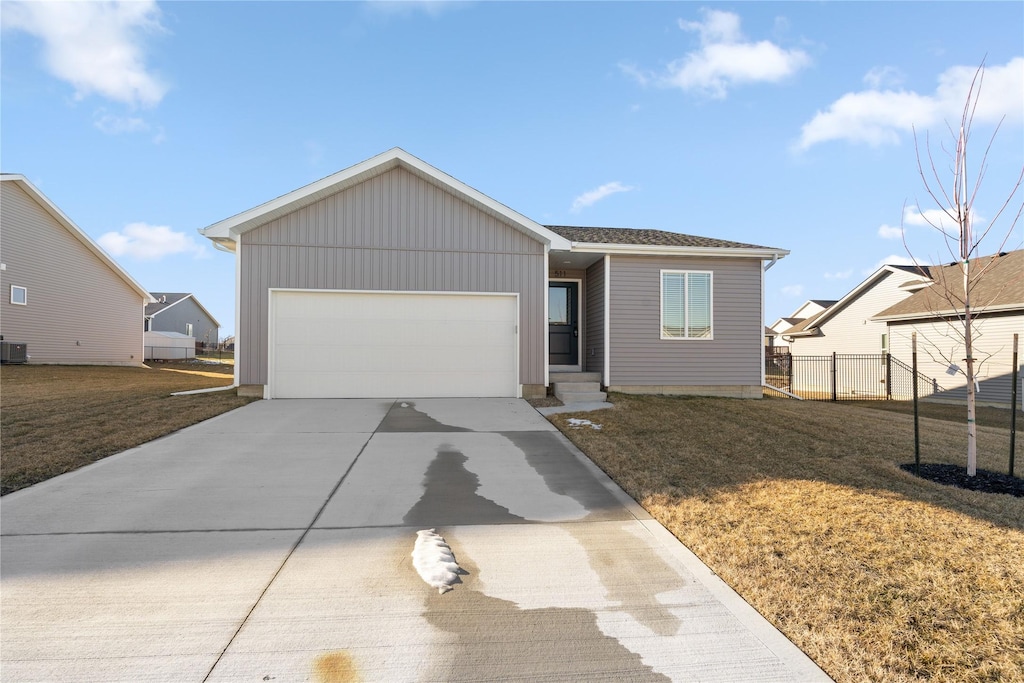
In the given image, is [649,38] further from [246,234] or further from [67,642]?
[67,642]

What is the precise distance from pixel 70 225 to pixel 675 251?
2149 cm

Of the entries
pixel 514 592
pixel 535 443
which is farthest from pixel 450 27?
pixel 514 592

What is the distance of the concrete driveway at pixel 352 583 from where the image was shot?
2236mm

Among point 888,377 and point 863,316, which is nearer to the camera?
point 888,377

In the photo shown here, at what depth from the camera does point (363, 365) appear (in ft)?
33.2

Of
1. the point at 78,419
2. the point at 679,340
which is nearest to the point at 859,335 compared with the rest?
the point at 679,340

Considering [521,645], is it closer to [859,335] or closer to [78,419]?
[78,419]

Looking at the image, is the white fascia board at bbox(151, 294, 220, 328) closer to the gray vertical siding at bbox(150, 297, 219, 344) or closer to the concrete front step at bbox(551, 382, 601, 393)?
the gray vertical siding at bbox(150, 297, 219, 344)

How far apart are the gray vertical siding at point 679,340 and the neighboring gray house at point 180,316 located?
34.4 metres

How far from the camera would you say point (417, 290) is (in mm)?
10148

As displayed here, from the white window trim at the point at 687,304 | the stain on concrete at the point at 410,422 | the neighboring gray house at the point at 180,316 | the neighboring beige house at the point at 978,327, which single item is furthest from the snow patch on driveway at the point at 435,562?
the neighboring gray house at the point at 180,316

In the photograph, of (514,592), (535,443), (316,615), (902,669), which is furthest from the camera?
(535,443)

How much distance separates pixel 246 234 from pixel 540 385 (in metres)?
6.62

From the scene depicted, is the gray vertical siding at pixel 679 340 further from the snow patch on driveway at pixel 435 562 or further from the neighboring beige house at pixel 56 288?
the neighboring beige house at pixel 56 288
